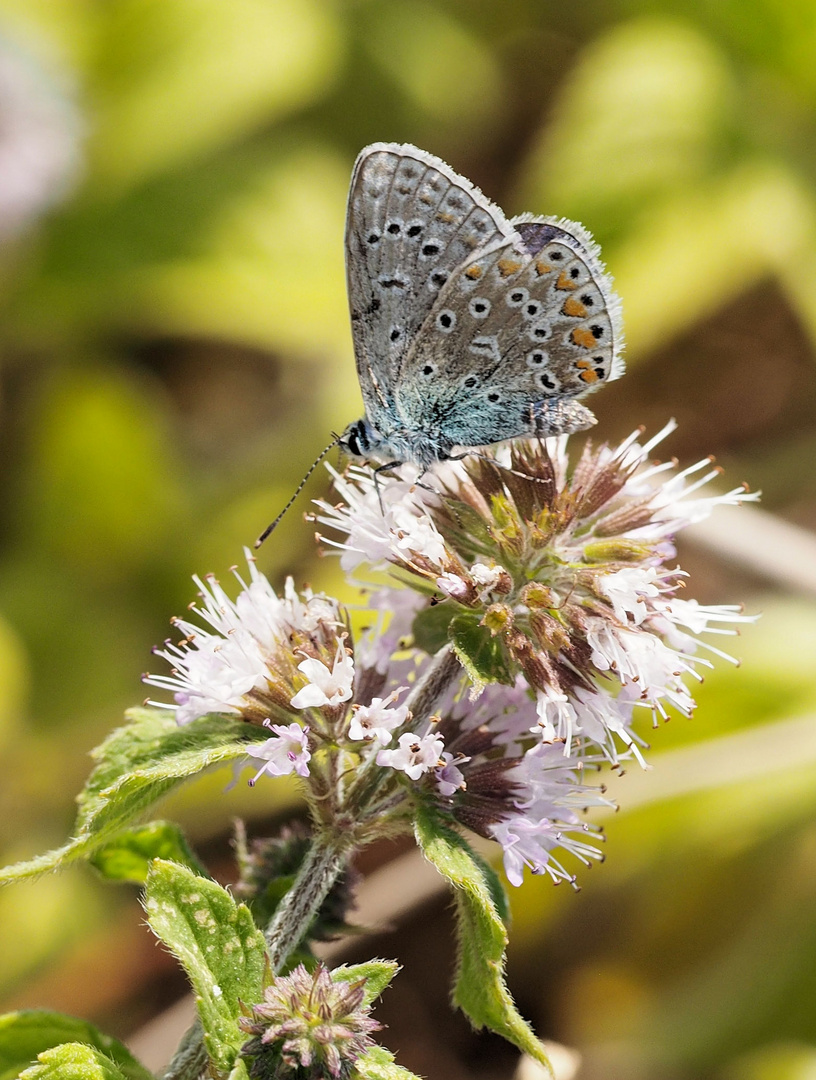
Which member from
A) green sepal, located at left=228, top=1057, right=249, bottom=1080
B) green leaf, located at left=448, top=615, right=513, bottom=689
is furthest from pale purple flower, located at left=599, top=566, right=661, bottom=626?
green sepal, located at left=228, top=1057, right=249, bottom=1080

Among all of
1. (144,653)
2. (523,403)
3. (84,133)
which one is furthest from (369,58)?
(523,403)

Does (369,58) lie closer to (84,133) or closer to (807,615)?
(84,133)

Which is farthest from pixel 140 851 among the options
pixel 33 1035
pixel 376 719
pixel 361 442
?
pixel 361 442

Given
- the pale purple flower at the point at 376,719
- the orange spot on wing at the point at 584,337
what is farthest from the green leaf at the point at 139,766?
the orange spot on wing at the point at 584,337

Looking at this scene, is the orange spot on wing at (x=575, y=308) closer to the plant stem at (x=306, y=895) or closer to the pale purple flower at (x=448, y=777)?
the pale purple flower at (x=448, y=777)

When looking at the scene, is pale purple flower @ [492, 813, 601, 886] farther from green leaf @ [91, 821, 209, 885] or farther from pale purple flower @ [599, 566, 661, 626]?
green leaf @ [91, 821, 209, 885]

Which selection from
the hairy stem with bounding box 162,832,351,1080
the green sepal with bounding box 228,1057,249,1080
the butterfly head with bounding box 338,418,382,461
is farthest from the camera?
the butterfly head with bounding box 338,418,382,461
